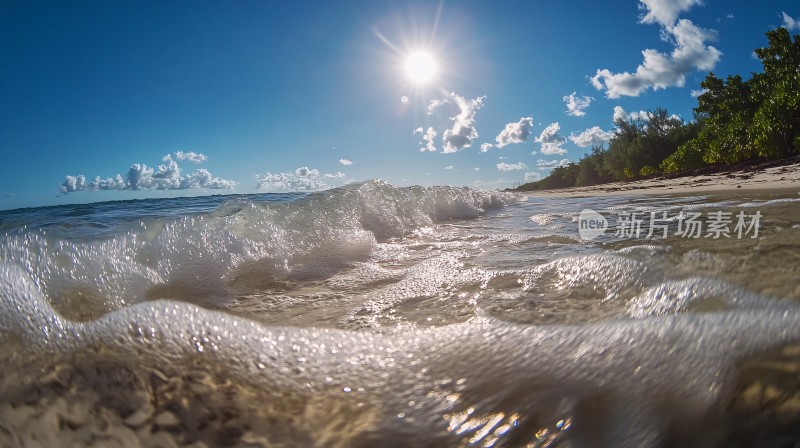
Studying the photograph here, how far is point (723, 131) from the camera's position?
2403 cm

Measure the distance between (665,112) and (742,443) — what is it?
151 feet

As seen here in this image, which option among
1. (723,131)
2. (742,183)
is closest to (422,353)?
(742,183)

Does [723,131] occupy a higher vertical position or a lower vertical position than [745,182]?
higher

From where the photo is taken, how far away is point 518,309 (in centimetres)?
158

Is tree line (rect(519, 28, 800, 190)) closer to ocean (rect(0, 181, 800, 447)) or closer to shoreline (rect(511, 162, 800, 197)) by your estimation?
shoreline (rect(511, 162, 800, 197))

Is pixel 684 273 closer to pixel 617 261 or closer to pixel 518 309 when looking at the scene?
pixel 617 261

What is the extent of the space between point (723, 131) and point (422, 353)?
102 feet

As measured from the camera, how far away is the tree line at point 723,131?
62.8 ft

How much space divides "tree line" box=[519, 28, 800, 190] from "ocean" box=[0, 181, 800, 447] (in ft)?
78.6

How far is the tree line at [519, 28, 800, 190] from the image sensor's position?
754 inches

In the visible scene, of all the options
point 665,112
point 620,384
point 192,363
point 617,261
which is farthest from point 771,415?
point 665,112

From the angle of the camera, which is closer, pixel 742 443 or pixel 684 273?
pixel 742 443

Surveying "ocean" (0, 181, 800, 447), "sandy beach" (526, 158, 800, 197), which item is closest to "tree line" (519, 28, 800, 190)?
"sandy beach" (526, 158, 800, 197)

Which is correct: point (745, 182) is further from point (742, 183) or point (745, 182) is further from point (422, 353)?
point (422, 353)
